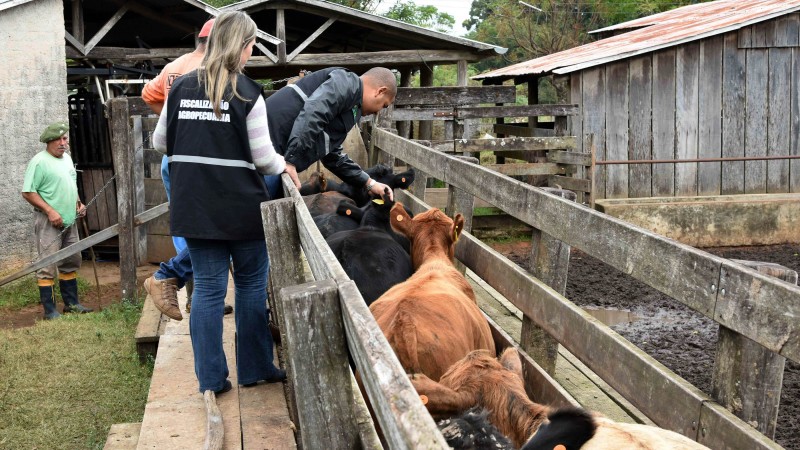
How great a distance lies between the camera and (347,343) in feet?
7.94

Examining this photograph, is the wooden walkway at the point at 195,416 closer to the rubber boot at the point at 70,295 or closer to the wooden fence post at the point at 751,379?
the wooden fence post at the point at 751,379

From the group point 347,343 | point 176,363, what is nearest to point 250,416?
point 176,363

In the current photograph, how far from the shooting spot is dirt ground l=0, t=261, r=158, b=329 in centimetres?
919

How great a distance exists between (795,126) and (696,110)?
186 centimetres

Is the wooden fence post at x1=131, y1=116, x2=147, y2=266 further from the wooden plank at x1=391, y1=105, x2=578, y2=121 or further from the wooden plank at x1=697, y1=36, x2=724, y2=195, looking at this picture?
the wooden plank at x1=697, y1=36, x2=724, y2=195

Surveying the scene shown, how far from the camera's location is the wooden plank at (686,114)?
15.5 meters

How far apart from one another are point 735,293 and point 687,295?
0.87 ft

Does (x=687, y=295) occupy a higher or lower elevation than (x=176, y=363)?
higher

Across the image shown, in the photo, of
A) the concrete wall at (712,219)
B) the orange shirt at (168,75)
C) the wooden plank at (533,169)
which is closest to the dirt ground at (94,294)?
the orange shirt at (168,75)

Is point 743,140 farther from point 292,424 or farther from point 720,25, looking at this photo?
point 292,424

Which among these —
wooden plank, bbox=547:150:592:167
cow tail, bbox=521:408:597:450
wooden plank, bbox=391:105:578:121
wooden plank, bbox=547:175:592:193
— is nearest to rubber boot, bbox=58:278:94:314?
wooden plank, bbox=391:105:578:121

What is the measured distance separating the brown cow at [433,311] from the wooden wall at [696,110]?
1072 centimetres

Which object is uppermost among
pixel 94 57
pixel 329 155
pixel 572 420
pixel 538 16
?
pixel 538 16

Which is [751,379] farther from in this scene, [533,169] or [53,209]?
[533,169]
